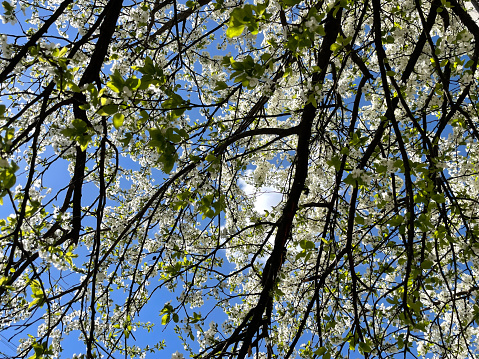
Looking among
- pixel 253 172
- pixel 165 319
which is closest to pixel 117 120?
pixel 165 319

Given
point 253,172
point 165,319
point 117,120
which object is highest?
point 253,172

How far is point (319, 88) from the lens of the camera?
218 centimetres

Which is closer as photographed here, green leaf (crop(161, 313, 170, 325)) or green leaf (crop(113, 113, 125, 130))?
green leaf (crop(113, 113, 125, 130))

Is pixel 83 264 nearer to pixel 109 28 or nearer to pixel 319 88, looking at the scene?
pixel 109 28

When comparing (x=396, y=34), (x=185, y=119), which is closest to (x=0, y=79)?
(x=185, y=119)

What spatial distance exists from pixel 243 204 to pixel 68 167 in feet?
8.62

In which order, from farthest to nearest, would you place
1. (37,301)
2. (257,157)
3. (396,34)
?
(257,157), (396,34), (37,301)

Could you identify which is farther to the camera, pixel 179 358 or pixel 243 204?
pixel 243 204

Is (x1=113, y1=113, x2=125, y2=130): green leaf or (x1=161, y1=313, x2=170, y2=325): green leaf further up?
(x1=113, y1=113, x2=125, y2=130): green leaf

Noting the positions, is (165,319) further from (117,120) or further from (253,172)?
(253,172)

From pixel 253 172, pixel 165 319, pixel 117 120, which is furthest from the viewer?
pixel 253 172

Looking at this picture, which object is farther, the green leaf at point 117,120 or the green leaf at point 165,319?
the green leaf at point 165,319

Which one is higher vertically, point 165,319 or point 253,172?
point 253,172

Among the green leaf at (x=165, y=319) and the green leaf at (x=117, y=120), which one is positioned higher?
the green leaf at (x=117, y=120)
